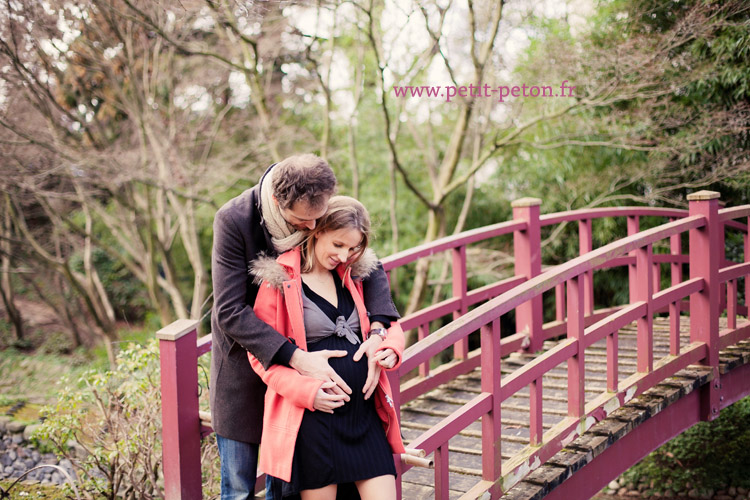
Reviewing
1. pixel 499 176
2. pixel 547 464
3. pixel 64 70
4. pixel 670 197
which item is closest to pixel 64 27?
pixel 64 70

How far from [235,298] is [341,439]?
544 millimetres

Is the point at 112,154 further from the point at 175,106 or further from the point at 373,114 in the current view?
the point at 373,114

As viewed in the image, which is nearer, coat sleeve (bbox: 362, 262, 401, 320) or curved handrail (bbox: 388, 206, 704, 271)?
coat sleeve (bbox: 362, 262, 401, 320)

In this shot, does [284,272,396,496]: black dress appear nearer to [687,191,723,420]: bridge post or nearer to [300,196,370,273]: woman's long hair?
[300,196,370,273]: woman's long hair

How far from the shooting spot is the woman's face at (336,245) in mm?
2041

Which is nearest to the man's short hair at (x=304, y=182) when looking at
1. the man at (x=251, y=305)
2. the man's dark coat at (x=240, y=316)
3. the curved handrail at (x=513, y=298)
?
the man at (x=251, y=305)

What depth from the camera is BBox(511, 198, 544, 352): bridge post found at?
4.98 meters

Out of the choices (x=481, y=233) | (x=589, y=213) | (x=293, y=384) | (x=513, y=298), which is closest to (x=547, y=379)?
(x=481, y=233)

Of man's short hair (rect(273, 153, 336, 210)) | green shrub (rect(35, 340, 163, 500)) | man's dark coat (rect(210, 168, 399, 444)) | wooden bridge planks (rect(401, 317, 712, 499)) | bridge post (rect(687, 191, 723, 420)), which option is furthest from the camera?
bridge post (rect(687, 191, 723, 420))

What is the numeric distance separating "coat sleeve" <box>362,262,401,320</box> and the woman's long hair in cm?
11

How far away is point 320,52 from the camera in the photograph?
9133 mm

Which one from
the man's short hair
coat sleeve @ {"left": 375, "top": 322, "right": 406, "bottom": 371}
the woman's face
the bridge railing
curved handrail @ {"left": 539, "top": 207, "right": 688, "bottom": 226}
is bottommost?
the bridge railing

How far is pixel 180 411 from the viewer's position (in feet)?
8.45

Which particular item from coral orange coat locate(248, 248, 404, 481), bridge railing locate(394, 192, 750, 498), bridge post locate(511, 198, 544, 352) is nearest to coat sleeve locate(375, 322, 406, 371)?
coral orange coat locate(248, 248, 404, 481)
